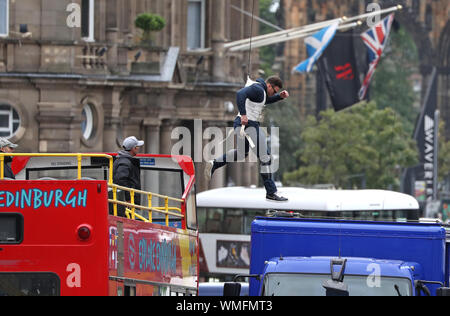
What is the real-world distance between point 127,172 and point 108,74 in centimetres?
2335

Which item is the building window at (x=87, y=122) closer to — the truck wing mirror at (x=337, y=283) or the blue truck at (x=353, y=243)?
the blue truck at (x=353, y=243)

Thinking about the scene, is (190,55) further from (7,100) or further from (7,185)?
(7,185)

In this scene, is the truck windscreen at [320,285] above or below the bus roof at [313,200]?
above

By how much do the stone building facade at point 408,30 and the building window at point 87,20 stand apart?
59143 mm

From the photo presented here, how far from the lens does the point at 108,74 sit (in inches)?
1656

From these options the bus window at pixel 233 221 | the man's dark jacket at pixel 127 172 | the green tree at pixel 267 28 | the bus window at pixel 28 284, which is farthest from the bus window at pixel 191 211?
the green tree at pixel 267 28

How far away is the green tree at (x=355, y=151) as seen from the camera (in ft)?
254

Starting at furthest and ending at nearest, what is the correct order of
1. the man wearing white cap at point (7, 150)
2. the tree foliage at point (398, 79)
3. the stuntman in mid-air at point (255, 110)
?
the tree foliage at point (398, 79)
the stuntman in mid-air at point (255, 110)
the man wearing white cap at point (7, 150)

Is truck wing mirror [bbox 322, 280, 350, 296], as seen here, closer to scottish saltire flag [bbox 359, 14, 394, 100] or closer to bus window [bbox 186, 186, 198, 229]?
bus window [bbox 186, 186, 198, 229]

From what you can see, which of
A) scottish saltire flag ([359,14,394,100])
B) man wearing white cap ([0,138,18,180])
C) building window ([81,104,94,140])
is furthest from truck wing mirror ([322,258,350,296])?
scottish saltire flag ([359,14,394,100])

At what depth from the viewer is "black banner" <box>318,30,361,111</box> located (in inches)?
2034

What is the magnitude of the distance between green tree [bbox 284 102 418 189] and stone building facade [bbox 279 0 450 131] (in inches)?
901

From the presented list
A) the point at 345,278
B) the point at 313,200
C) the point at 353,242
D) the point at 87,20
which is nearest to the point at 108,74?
the point at 87,20

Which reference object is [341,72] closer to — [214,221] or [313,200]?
[214,221]
